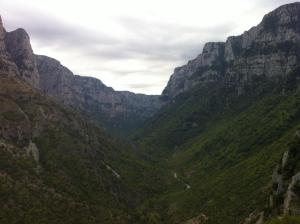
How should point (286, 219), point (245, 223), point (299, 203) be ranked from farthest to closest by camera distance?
point (245, 223), point (299, 203), point (286, 219)

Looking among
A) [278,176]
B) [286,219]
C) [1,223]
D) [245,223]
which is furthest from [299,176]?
[1,223]

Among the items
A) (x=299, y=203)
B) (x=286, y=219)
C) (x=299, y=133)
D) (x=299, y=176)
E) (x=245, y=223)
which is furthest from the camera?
(x=245, y=223)

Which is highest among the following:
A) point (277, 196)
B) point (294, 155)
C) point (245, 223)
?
point (294, 155)

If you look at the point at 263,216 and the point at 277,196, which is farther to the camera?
the point at 263,216

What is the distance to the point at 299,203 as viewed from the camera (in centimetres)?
12938

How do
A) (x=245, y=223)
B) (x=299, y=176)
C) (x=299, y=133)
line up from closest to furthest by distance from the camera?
(x=299, y=176), (x=299, y=133), (x=245, y=223)

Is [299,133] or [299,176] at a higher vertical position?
[299,133]

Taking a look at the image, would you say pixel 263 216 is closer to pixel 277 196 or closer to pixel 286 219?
pixel 277 196

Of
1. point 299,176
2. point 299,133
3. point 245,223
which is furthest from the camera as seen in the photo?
point 245,223

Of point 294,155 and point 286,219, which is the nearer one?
point 286,219

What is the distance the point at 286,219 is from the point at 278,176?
178 ft

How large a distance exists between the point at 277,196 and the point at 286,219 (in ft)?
136

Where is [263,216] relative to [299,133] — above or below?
below

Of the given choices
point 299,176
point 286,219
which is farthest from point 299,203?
point 286,219
